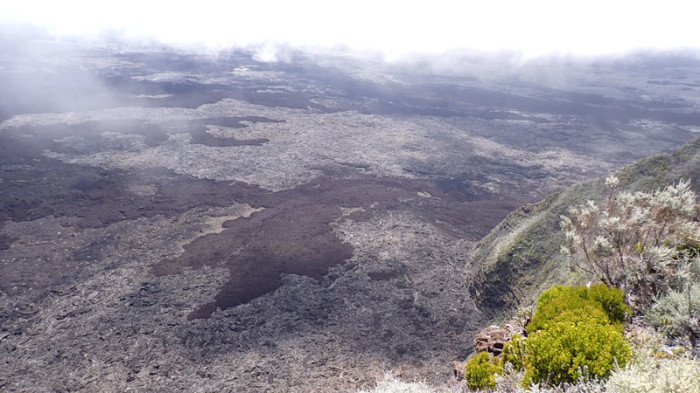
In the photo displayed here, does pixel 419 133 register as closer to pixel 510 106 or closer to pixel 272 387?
pixel 510 106

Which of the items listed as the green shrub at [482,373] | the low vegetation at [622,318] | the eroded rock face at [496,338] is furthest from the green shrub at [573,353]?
the eroded rock face at [496,338]

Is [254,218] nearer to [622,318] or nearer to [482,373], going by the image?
[482,373]

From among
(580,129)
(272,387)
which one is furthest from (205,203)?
(580,129)

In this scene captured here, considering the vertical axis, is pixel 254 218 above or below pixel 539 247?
below

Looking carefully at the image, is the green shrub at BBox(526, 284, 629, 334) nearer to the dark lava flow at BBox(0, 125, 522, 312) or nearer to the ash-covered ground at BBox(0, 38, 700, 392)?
the ash-covered ground at BBox(0, 38, 700, 392)

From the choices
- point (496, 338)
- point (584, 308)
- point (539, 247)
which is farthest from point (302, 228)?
point (584, 308)

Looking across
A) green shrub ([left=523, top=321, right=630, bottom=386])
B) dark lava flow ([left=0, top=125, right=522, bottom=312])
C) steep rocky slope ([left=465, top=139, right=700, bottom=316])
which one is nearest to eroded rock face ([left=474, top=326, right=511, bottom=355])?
green shrub ([left=523, top=321, right=630, bottom=386])
